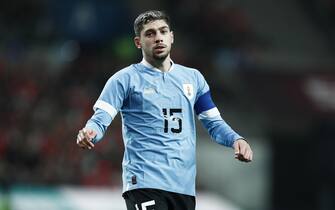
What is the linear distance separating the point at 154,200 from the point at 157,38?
1.03 meters

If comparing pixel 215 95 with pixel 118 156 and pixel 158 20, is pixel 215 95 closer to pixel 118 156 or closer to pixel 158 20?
pixel 118 156

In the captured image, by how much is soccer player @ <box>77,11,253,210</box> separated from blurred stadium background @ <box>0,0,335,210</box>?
21.1 feet

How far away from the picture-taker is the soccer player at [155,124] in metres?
5.54

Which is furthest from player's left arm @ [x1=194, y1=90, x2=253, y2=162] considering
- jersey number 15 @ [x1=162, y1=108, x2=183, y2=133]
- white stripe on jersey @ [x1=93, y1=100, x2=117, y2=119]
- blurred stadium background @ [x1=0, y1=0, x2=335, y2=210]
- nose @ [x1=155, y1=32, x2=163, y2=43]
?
blurred stadium background @ [x1=0, y1=0, x2=335, y2=210]

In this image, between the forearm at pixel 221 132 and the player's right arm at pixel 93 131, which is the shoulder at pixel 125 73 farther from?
the forearm at pixel 221 132

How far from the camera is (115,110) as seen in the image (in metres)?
5.54

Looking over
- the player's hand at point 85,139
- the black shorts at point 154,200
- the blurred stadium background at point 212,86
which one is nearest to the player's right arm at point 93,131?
the player's hand at point 85,139

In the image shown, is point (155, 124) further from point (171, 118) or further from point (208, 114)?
point (208, 114)

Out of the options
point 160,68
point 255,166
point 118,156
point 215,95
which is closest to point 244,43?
point 215,95

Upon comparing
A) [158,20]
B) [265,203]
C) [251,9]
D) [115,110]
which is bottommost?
[265,203]

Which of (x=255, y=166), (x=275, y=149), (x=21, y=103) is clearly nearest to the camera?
(x=21, y=103)

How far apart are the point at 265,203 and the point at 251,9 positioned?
3845 mm

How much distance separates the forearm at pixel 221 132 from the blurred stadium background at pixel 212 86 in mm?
6253

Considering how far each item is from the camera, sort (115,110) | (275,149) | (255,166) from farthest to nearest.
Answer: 1. (275,149)
2. (255,166)
3. (115,110)
